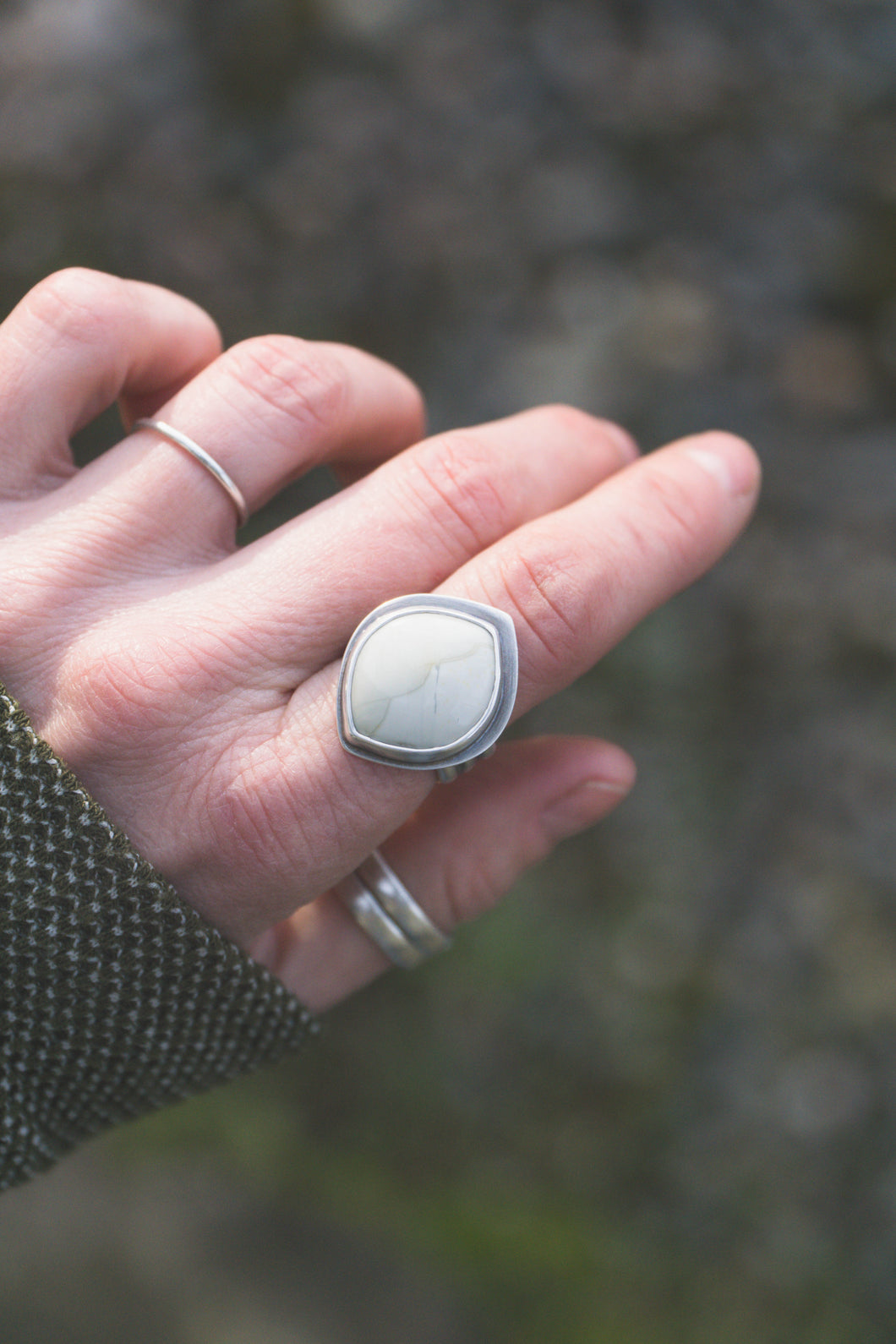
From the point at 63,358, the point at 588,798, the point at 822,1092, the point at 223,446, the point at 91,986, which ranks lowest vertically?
the point at 822,1092

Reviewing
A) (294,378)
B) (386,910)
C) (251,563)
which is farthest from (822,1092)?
(294,378)

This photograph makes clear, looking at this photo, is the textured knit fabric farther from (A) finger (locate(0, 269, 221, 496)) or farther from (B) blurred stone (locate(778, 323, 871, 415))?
(B) blurred stone (locate(778, 323, 871, 415))

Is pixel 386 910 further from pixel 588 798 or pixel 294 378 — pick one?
pixel 294 378

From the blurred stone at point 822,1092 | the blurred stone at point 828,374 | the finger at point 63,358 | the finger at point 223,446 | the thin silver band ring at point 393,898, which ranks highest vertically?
the finger at point 63,358

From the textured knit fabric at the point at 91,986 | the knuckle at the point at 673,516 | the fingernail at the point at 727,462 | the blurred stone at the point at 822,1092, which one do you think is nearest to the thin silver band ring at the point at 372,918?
the textured knit fabric at the point at 91,986

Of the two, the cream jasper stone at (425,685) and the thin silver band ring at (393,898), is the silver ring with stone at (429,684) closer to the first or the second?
the cream jasper stone at (425,685)

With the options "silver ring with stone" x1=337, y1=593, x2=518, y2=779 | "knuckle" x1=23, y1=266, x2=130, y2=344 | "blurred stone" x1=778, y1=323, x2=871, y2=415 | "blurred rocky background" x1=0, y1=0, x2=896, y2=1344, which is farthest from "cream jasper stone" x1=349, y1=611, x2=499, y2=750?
"blurred stone" x1=778, y1=323, x2=871, y2=415
